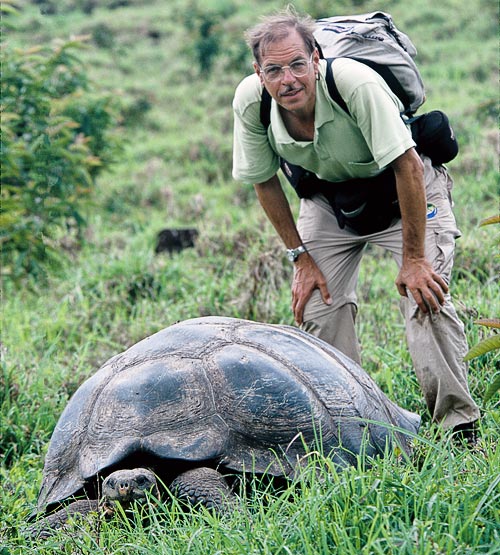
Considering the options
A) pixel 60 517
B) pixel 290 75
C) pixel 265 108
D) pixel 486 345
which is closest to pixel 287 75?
pixel 290 75

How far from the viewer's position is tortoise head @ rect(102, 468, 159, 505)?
285 cm

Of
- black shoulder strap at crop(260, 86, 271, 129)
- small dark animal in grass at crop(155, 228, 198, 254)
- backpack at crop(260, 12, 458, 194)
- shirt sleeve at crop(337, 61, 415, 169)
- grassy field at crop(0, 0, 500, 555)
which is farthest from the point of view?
small dark animal in grass at crop(155, 228, 198, 254)

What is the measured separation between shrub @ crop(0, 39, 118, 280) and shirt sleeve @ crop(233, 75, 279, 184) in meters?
2.29

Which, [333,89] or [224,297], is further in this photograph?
[224,297]

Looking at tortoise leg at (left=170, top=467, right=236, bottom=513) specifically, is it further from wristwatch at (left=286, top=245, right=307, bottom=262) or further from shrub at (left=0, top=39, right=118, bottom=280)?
shrub at (left=0, top=39, right=118, bottom=280)

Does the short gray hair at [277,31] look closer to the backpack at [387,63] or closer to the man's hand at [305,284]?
the backpack at [387,63]

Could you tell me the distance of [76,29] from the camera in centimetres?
1684

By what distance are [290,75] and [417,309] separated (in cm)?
119

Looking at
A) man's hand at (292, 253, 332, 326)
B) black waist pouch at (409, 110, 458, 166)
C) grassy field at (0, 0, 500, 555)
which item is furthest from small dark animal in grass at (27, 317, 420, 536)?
black waist pouch at (409, 110, 458, 166)

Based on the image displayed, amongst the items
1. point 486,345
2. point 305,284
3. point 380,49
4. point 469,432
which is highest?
point 380,49

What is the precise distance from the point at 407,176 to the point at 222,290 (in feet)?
7.34

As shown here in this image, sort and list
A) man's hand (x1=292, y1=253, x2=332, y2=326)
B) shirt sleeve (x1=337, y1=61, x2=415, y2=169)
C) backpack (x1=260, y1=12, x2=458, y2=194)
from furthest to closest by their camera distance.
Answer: man's hand (x1=292, y1=253, x2=332, y2=326) < backpack (x1=260, y1=12, x2=458, y2=194) < shirt sleeve (x1=337, y1=61, x2=415, y2=169)

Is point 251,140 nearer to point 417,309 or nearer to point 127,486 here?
point 417,309

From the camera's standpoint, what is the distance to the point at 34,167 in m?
6.70
